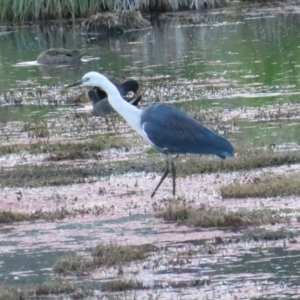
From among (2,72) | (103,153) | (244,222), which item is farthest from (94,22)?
(244,222)

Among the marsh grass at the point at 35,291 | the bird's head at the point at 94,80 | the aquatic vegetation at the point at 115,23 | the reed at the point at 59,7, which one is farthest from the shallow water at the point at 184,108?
the bird's head at the point at 94,80

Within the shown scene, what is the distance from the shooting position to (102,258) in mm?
7855

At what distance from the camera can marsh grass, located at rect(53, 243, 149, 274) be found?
25.2ft

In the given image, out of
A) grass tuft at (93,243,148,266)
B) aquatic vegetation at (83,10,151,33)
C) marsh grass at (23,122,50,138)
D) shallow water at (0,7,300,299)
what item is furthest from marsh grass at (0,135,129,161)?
aquatic vegetation at (83,10,151,33)

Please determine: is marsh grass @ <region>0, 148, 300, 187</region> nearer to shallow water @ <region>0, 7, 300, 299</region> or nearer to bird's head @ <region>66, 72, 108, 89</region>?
shallow water @ <region>0, 7, 300, 299</region>

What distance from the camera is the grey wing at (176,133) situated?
9.73m

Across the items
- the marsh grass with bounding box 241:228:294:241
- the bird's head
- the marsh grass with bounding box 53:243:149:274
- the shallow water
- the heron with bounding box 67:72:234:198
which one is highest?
the bird's head

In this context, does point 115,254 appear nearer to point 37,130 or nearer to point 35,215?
point 35,215

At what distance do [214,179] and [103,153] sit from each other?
2216 millimetres

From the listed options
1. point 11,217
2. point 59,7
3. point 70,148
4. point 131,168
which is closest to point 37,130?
point 70,148

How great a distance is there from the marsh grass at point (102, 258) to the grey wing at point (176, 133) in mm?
1842

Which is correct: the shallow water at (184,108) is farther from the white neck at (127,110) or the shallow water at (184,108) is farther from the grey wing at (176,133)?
the white neck at (127,110)

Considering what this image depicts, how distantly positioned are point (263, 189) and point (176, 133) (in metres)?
0.95

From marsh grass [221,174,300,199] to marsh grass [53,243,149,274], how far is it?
1.82 metres
